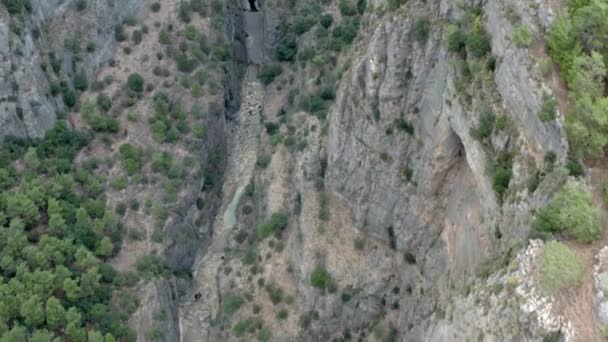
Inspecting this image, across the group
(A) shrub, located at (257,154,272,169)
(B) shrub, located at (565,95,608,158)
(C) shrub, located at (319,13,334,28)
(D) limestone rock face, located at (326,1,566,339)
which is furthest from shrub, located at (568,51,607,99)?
(A) shrub, located at (257,154,272,169)

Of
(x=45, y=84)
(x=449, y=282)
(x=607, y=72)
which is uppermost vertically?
(x=607, y=72)

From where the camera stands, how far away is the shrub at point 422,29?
5922cm

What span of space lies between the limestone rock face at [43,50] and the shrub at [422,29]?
4375cm

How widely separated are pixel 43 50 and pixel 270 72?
95.5ft

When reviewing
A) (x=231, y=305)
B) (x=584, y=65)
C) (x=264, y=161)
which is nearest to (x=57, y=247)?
(x=231, y=305)

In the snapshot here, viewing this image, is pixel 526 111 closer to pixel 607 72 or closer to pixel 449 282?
pixel 607 72

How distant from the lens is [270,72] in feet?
310

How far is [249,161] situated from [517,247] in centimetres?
5386

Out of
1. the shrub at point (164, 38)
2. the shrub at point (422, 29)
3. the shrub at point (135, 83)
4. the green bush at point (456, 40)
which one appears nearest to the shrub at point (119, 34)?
the shrub at point (164, 38)

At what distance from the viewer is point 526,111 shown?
148 feet

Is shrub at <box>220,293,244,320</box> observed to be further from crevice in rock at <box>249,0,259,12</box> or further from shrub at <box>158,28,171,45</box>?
crevice in rock at <box>249,0,259,12</box>

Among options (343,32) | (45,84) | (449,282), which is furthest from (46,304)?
(343,32)

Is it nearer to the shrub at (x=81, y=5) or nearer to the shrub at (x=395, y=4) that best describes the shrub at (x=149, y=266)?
the shrub at (x=81, y=5)

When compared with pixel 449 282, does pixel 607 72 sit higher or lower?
higher
